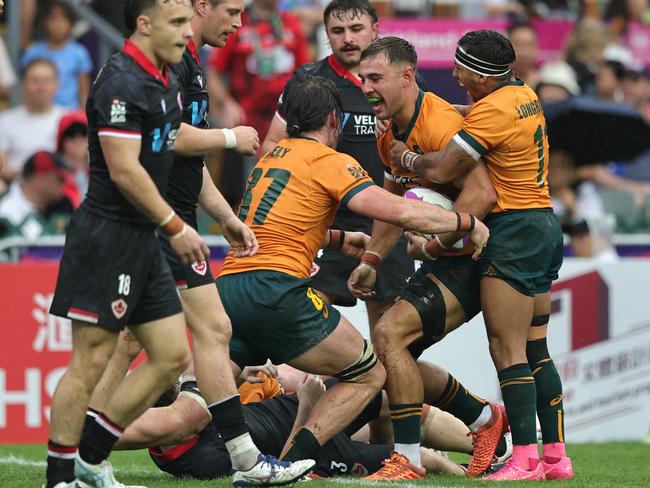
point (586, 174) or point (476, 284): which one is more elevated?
point (476, 284)

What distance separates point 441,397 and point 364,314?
8.02 ft

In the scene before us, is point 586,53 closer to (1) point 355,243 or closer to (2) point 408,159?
(1) point 355,243

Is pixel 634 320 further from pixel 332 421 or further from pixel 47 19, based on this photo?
pixel 47 19

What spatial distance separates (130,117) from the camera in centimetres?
567

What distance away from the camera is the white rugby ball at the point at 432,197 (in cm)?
709

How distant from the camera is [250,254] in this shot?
260 inches

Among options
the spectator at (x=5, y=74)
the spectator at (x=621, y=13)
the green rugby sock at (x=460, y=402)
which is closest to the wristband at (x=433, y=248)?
the green rugby sock at (x=460, y=402)

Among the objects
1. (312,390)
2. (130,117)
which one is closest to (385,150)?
(312,390)

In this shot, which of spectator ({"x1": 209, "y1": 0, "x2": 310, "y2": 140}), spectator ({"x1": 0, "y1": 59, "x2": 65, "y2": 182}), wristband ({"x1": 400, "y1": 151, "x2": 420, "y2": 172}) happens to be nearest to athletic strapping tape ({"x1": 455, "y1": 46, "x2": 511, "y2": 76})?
wristband ({"x1": 400, "y1": 151, "x2": 420, "y2": 172})

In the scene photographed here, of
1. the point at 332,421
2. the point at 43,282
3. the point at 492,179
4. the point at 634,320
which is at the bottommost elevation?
the point at 634,320

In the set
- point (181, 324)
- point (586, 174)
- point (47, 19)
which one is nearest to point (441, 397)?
point (181, 324)

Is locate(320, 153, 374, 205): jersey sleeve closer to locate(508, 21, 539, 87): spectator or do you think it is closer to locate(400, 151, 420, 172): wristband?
locate(400, 151, 420, 172): wristband

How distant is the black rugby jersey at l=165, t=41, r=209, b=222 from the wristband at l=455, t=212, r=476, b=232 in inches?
52.4

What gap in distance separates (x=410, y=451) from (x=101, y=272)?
215cm
